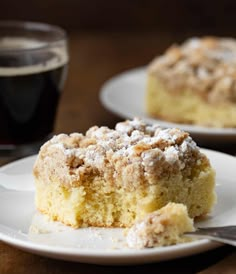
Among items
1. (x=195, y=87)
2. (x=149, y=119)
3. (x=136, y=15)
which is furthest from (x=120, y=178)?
(x=136, y=15)

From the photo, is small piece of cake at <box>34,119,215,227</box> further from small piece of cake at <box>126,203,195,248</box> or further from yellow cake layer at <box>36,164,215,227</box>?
small piece of cake at <box>126,203,195,248</box>

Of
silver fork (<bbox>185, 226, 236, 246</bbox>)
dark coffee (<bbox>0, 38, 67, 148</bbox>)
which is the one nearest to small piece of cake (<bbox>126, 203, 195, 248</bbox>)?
silver fork (<bbox>185, 226, 236, 246</bbox>)

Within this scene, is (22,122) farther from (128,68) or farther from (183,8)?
(183,8)

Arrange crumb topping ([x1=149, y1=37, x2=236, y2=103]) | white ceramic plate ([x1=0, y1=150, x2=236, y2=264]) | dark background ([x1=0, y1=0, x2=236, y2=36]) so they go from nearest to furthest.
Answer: white ceramic plate ([x1=0, y1=150, x2=236, y2=264]), crumb topping ([x1=149, y1=37, x2=236, y2=103]), dark background ([x1=0, y1=0, x2=236, y2=36])

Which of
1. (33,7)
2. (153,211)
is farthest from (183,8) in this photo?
(153,211)

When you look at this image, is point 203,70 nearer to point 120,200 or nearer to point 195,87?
point 195,87

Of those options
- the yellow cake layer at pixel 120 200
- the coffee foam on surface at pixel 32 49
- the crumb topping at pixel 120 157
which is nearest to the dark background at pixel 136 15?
the coffee foam on surface at pixel 32 49

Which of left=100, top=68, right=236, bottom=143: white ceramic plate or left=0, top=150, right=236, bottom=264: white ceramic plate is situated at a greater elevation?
left=0, top=150, right=236, bottom=264: white ceramic plate
